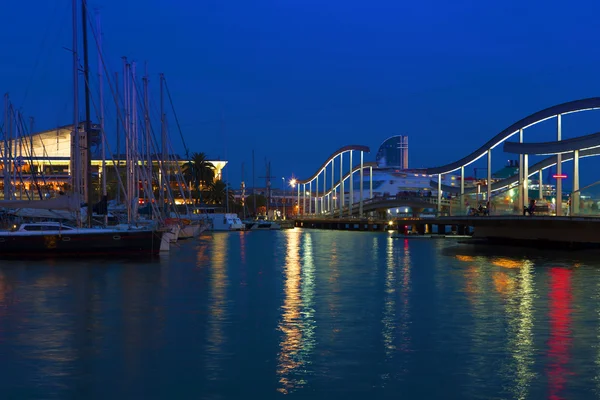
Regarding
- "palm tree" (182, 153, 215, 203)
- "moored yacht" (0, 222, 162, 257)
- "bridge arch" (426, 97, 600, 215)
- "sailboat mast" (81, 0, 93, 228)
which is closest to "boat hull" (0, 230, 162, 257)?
"moored yacht" (0, 222, 162, 257)

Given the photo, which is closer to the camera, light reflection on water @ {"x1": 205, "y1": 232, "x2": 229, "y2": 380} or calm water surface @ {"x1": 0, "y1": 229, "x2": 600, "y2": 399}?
calm water surface @ {"x1": 0, "y1": 229, "x2": 600, "y2": 399}

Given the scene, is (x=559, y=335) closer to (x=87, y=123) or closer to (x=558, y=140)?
(x=87, y=123)

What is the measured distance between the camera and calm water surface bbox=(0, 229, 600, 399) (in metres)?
15.8

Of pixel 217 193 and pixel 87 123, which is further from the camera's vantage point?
pixel 217 193

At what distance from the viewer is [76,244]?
4322cm

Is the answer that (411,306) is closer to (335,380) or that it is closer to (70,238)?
(335,380)

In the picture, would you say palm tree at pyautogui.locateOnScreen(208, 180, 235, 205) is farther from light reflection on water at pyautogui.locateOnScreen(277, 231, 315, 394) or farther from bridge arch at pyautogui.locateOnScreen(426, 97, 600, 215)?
light reflection on water at pyautogui.locateOnScreen(277, 231, 315, 394)

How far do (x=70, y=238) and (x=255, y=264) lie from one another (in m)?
9.48

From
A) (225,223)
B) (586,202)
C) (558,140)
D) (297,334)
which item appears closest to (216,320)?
(297,334)

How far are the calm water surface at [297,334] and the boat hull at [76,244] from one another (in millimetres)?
4469

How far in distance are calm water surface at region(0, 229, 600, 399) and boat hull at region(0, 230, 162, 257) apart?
4469mm

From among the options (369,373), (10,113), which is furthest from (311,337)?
(10,113)

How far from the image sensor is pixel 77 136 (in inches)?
1757

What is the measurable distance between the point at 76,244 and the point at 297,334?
24.8m
